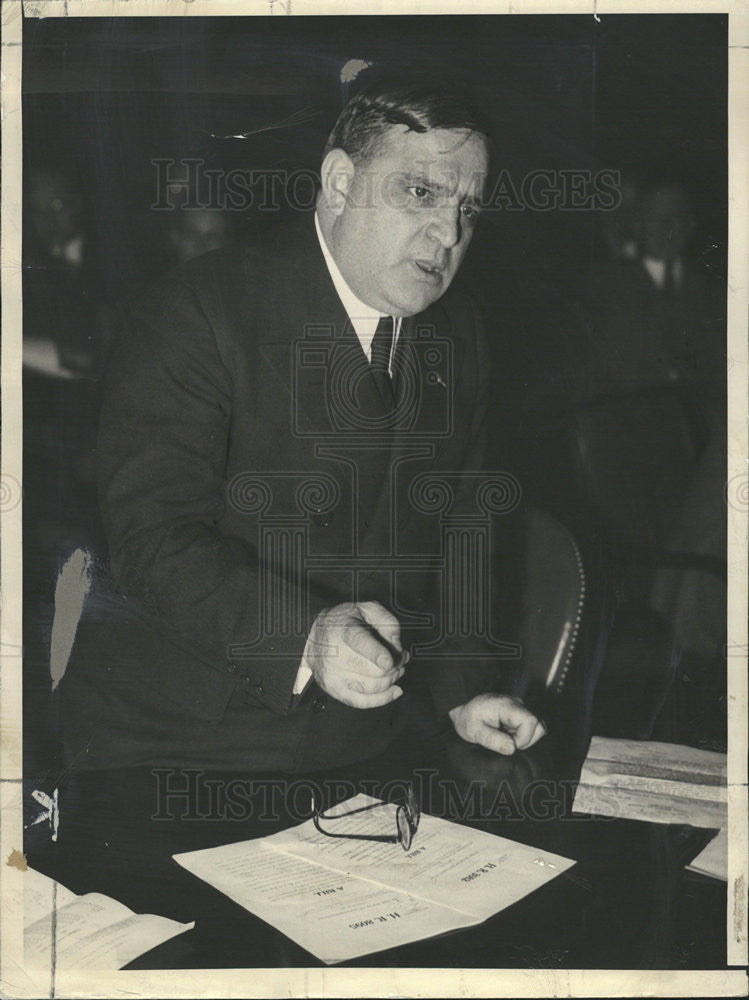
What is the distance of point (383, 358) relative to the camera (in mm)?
1819

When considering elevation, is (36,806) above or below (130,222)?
below

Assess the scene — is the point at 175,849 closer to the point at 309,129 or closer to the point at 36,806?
the point at 36,806

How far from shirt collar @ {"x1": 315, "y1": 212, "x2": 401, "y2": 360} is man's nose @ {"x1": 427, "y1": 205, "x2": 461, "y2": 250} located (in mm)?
169

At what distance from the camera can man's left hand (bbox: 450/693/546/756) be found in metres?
1.83

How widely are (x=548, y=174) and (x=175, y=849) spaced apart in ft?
4.46

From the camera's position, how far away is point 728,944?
6.07 ft

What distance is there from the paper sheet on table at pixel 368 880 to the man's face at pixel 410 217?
37.0 inches

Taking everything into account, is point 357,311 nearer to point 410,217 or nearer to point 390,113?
point 410,217

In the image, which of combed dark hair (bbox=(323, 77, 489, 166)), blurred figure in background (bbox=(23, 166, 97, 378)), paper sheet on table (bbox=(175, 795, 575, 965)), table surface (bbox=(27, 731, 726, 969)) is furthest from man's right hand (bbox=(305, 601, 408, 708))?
combed dark hair (bbox=(323, 77, 489, 166))

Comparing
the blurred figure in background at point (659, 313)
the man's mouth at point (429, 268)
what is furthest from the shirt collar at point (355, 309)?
the blurred figure in background at point (659, 313)

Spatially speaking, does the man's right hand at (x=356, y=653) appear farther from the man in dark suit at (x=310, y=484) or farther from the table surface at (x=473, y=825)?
the table surface at (x=473, y=825)

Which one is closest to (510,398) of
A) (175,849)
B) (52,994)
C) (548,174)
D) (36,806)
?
(548,174)

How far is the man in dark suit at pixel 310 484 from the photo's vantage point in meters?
1.79

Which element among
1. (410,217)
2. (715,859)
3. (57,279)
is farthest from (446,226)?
(715,859)
